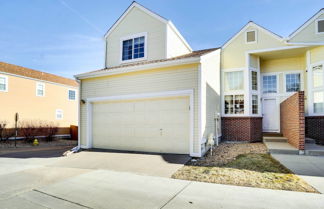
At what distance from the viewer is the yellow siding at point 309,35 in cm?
967

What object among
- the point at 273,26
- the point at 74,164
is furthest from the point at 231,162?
the point at 273,26

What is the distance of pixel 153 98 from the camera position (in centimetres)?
814

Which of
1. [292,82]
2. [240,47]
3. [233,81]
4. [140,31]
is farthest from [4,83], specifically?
[292,82]

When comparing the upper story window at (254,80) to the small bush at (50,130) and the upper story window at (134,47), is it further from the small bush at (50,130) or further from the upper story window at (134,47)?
the small bush at (50,130)

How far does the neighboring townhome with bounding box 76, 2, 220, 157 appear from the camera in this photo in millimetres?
7391

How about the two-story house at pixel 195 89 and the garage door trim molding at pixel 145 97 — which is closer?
the garage door trim molding at pixel 145 97

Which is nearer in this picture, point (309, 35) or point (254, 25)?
point (309, 35)

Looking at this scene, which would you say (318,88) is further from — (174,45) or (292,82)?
(174,45)

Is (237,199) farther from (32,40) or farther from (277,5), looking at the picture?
(32,40)

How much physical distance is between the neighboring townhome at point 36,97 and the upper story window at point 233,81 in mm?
16192

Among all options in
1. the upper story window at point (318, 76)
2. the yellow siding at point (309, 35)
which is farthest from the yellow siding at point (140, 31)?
the upper story window at point (318, 76)

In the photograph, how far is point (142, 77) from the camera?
27.7ft

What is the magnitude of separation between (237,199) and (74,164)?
551 centimetres

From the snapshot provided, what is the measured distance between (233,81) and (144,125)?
244 inches
